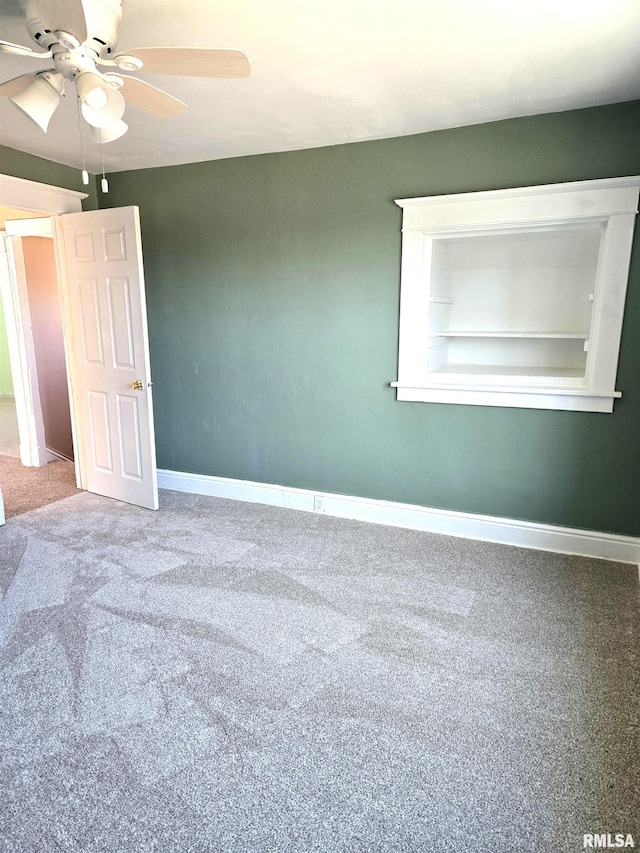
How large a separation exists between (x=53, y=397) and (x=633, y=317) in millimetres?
4897

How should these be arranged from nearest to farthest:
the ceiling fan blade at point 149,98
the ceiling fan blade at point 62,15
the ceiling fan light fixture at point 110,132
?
the ceiling fan blade at point 62,15 → the ceiling fan blade at point 149,98 → the ceiling fan light fixture at point 110,132

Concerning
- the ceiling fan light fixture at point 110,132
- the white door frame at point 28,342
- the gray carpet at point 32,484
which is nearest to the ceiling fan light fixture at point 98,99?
the ceiling fan light fixture at point 110,132

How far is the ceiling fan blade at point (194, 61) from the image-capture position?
4.99ft

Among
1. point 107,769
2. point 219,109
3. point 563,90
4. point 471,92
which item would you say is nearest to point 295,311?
point 219,109

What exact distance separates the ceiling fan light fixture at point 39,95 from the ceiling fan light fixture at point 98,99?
0.43 feet

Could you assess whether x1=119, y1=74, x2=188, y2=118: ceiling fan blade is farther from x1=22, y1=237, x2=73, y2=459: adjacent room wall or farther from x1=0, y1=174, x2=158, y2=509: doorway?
x1=22, y1=237, x2=73, y2=459: adjacent room wall

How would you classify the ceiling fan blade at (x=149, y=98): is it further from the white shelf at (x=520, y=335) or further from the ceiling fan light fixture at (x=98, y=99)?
the white shelf at (x=520, y=335)

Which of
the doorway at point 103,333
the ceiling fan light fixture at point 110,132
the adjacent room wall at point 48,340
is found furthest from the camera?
the adjacent room wall at point 48,340

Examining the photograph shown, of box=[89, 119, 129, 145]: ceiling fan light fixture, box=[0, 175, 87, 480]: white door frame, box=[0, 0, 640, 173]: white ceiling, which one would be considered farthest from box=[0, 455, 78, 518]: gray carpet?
box=[89, 119, 129, 145]: ceiling fan light fixture

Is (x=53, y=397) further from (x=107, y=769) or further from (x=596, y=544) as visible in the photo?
(x=596, y=544)

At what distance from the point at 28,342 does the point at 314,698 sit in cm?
426

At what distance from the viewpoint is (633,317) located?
2768mm

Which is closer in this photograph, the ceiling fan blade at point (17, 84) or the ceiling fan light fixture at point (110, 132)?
the ceiling fan blade at point (17, 84)

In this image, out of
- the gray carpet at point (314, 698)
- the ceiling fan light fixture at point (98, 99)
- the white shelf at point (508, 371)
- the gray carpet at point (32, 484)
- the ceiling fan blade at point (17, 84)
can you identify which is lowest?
the gray carpet at point (314, 698)
